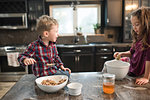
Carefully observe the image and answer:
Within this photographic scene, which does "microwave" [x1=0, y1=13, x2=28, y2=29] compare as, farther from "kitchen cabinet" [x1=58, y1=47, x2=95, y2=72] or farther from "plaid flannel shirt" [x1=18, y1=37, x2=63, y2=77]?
"plaid flannel shirt" [x1=18, y1=37, x2=63, y2=77]

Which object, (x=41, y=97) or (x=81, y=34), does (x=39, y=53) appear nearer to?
(x=41, y=97)

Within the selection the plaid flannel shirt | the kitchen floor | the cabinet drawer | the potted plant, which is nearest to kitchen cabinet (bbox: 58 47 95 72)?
the cabinet drawer

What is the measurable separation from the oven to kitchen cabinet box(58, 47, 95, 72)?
0.88 meters

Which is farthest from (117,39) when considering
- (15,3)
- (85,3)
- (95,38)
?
(15,3)

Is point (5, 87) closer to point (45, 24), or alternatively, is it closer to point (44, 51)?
point (44, 51)

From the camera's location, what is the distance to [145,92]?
37.0 inches

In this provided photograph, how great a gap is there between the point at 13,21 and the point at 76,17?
5.20 ft

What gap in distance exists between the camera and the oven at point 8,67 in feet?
9.91

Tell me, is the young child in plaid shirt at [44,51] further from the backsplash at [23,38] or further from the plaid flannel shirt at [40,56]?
the backsplash at [23,38]

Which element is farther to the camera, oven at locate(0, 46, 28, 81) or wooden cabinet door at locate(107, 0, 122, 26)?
wooden cabinet door at locate(107, 0, 122, 26)

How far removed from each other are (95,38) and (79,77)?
260 cm

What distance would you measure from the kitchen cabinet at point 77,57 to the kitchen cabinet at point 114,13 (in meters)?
0.88

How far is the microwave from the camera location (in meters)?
3.18

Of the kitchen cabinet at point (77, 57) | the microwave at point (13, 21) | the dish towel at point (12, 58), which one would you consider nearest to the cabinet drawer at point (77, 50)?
the kitchen cabinet at point (77, 57)
